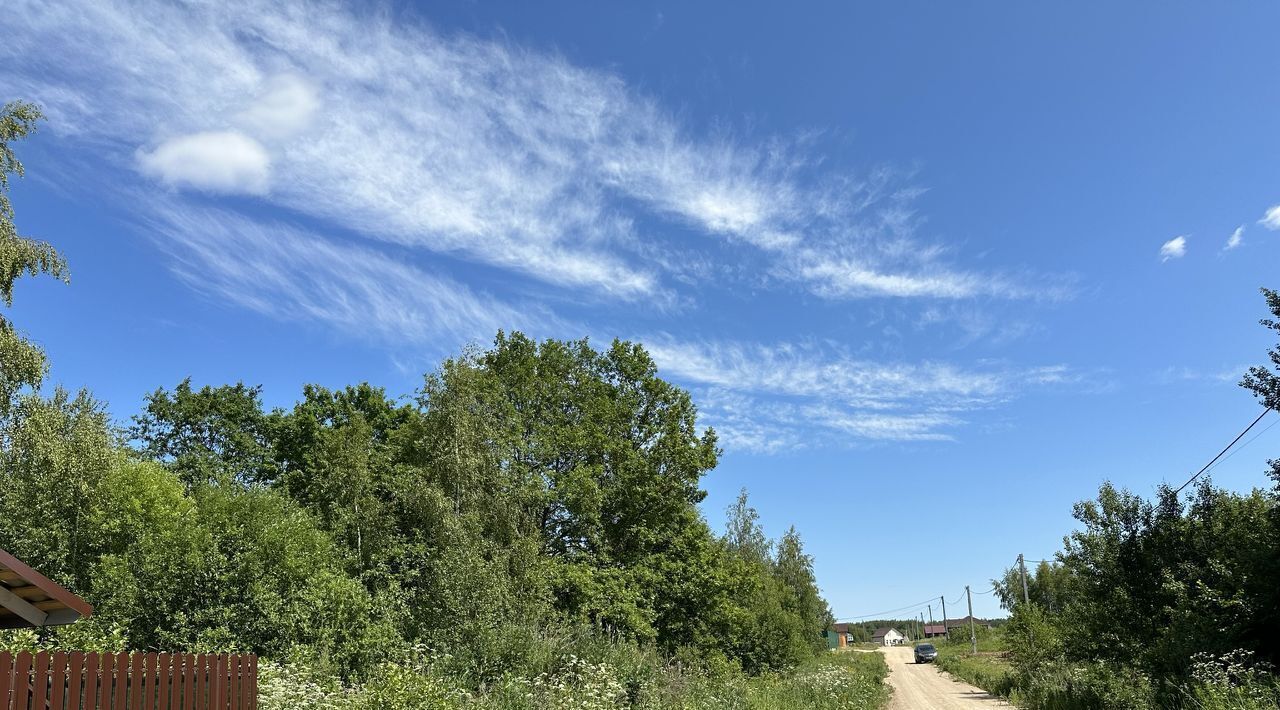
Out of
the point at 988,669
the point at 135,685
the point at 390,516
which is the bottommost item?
the point at 988,669

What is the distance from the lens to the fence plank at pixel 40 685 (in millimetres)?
6645

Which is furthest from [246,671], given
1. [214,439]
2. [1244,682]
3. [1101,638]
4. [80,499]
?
[214,439]

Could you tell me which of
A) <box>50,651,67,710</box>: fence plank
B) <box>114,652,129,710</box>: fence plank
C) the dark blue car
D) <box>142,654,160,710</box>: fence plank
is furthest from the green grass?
the dark blue car

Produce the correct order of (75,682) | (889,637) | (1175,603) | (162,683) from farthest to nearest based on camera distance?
(889,637)
(1175,603)
(162,683)
(75,682)

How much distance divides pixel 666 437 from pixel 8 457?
2046cm

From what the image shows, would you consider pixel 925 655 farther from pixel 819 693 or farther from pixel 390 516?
pixel 390 516

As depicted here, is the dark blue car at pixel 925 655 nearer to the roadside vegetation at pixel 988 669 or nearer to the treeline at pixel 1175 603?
the roadside vegetation at pixel 988 669

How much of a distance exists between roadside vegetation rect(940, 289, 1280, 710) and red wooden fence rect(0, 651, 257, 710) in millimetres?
13792

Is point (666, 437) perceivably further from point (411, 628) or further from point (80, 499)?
point (80, 499)

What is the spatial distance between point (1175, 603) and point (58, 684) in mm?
23112

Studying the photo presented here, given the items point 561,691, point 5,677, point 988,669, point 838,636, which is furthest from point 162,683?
point 838,636

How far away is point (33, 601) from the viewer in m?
8.49

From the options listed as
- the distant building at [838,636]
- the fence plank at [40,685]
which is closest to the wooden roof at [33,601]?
the fence plank at [40,685]

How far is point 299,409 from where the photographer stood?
35.8m
